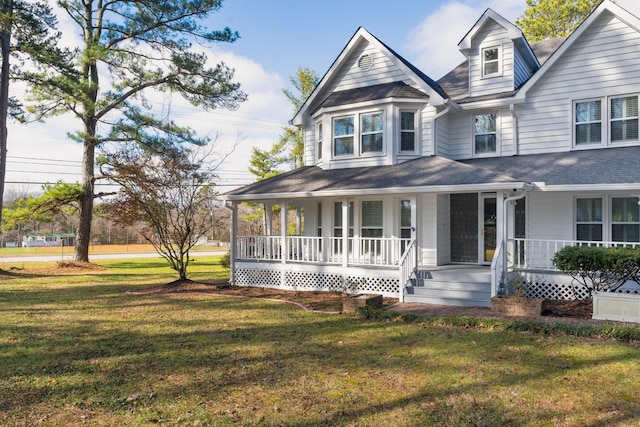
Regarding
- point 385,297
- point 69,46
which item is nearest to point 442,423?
point 385,297

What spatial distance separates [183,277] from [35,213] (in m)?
12.5

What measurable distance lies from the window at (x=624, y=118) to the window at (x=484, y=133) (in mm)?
3206

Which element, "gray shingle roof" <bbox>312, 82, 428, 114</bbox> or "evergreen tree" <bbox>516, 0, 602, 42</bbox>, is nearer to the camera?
"gray shingle roof" <bbox>312, 82, 428, 114</bbox>

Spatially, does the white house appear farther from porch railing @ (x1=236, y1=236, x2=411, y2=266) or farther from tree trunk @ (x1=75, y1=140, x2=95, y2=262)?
tree trunk @ (x1=75, y1=140, x2=95, y2=262)

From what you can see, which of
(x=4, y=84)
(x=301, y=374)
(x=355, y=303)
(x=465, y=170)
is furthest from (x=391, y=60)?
(x=4, y=84)

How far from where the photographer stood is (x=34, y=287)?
49.1 feet

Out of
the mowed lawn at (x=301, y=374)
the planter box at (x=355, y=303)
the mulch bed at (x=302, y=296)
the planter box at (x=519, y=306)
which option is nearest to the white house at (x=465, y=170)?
the mulch bed at (x=302, y=296)

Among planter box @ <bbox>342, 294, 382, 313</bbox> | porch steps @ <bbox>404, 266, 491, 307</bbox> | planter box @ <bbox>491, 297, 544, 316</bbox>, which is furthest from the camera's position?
porch steps @ <bbox>404, 266, 491, 307</bbox>

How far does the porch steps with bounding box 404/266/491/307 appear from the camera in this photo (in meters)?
10.8

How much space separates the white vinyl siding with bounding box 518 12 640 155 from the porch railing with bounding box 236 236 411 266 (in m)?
5.22

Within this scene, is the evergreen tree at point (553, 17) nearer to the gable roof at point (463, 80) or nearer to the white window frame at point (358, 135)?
the gable roof at point (463, 80)

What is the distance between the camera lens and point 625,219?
467 inches

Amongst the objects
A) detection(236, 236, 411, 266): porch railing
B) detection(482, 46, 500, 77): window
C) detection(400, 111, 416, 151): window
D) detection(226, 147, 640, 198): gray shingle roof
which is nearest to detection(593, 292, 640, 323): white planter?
detection(226, 147, 640, 198): gray shingle roof

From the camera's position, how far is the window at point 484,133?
570 inches
